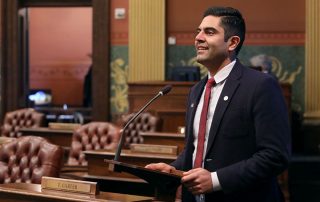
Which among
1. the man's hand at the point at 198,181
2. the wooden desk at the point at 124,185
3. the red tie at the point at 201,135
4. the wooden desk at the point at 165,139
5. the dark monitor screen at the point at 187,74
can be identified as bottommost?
the wooden desk at the point at 124,185

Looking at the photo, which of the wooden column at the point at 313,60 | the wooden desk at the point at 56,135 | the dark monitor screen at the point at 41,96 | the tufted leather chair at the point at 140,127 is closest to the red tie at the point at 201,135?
the tufted leather chair at the point at 140,127

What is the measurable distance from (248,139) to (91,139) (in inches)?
155

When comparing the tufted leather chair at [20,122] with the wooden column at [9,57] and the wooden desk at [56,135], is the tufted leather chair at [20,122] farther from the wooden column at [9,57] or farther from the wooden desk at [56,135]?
the wooden column at [9,57]

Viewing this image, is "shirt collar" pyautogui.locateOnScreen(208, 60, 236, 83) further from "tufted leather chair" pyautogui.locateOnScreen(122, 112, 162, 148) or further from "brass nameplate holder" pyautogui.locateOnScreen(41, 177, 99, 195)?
"tufted leather chair" pyautogui.locateOnScreen(122, 112, 162, 148)

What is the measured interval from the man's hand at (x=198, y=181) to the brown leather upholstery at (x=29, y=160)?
6.61 feet

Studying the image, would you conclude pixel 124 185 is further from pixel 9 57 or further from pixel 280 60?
pixel 9 57

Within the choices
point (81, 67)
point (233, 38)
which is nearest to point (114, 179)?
point (233, 38)

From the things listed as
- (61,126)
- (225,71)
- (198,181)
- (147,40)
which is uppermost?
(147,40)

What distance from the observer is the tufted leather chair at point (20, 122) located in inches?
312

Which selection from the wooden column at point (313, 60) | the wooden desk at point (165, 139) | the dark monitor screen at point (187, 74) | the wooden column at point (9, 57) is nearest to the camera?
the wooden desk at point (165, 139)

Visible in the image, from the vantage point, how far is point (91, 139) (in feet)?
20.7

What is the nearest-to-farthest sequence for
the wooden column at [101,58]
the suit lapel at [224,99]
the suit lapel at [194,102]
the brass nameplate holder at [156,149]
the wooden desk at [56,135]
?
the suit lapel at [224,99]
the suit lapel at [194,102]
the brass nameplate holder at [156,149]
the wooden desk at [56,135]
the wooden column at [101,58]

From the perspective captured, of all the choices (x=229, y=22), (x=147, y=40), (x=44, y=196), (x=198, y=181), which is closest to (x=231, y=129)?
(x=198, y=181)

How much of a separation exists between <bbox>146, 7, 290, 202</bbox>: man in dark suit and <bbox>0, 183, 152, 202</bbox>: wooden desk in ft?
1.46
